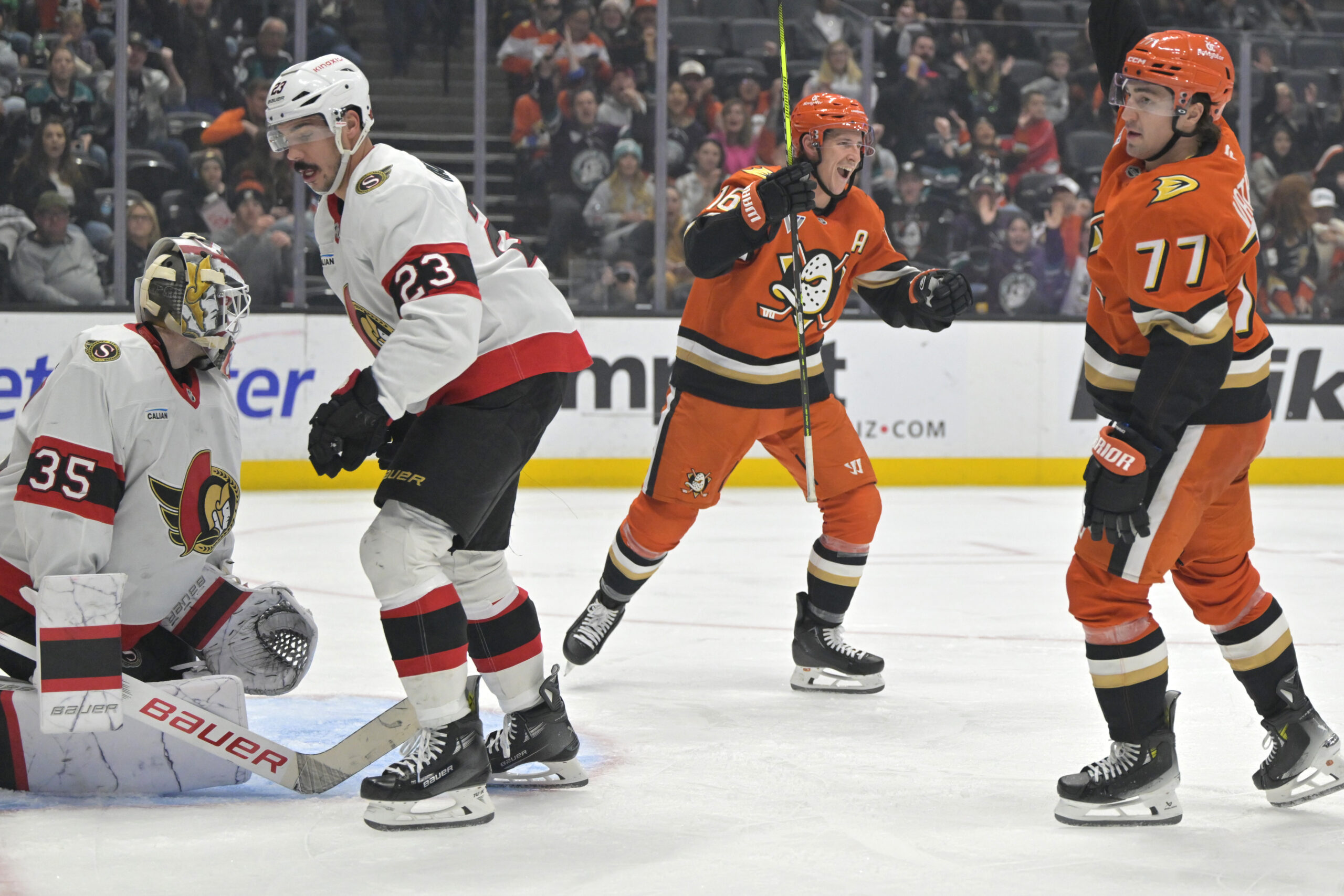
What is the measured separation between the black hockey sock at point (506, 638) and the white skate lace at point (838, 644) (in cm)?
109

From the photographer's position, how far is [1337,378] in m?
8.80

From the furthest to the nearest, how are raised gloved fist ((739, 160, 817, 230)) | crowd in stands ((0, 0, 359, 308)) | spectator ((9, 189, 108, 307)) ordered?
crowd in stands ((0, 0, 359, 308)) → spectator ((9, 189, 108, 307)) → raised gloved fist ((739, 160, 817, 230))

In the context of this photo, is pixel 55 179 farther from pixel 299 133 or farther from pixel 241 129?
pixel 299 133

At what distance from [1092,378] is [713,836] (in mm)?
964

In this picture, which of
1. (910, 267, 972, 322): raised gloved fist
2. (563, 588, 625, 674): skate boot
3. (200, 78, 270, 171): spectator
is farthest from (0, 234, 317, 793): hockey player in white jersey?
(200, 78, 270, 171): spectator

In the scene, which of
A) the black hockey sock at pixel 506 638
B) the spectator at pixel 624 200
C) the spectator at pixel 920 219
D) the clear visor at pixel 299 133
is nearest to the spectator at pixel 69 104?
the spectator at pixel 624 200

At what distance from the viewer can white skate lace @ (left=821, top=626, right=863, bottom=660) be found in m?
3.46

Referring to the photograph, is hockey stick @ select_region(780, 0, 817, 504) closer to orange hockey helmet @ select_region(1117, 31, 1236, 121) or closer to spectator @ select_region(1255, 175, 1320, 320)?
orange hockey helmet @ select_region(1117, 31, 1236, 121)

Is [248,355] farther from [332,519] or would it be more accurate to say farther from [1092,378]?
[1092,378]

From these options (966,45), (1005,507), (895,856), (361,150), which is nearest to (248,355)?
(1005,507)

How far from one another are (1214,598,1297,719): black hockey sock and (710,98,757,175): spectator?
6663 mm

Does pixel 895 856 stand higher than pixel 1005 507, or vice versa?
pixel 895 856

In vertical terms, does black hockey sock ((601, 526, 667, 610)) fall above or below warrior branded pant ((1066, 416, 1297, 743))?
below

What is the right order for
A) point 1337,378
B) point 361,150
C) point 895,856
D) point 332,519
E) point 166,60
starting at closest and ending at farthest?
point 895,856 < point 361,150 < point 332,519 < point 166,60 < point 1337,378
